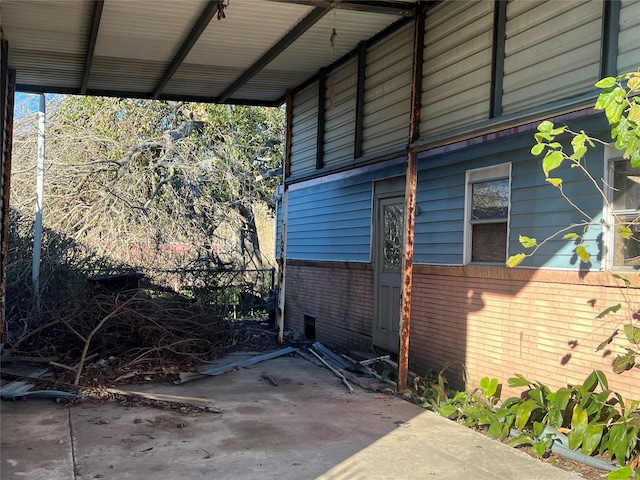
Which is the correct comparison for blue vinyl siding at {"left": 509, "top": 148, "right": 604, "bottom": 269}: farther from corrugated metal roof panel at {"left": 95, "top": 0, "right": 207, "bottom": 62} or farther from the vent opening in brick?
the vent opening in brick

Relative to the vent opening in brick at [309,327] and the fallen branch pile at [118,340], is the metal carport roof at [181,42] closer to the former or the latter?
the fallen branch pile at [118,340]

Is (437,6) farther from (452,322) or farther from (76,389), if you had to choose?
(76,389)

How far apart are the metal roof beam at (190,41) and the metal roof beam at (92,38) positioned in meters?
1.20

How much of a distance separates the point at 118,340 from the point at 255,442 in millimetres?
4025

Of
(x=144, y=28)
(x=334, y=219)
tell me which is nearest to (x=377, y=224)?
(x=334, y=219)

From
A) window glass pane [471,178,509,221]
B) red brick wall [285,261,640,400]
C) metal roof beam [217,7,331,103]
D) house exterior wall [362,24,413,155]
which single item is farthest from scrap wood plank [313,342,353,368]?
metal roof beam [217,7,331,103]

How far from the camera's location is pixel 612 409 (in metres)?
5.09

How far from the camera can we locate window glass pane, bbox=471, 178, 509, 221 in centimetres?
691

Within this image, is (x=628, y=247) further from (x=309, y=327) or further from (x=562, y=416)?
(x=309, y=327)

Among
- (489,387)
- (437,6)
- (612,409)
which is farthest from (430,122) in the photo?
(612,409)

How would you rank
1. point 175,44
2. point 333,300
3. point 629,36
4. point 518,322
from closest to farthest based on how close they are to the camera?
point 629,36, point 518,322, point 175,44, point 333,300

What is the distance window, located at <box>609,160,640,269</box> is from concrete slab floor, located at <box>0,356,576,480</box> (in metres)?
1.96

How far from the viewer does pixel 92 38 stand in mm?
8320

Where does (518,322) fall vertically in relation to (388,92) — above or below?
below
